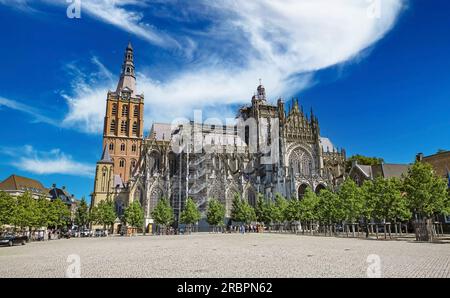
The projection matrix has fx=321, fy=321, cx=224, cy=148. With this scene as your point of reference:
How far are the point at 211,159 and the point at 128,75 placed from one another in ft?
113

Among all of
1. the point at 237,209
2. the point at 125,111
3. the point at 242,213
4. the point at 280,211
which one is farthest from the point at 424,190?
the point at 125,111

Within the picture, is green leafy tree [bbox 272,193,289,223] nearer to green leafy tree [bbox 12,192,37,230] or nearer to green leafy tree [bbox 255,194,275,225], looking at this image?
green leafy tree [bbox 255,194,275,225]

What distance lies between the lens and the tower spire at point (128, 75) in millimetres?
81938

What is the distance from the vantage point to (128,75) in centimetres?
8431

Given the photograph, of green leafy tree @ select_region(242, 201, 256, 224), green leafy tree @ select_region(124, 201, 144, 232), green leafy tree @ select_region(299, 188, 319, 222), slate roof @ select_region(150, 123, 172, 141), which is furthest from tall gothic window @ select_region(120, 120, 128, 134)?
green leafy tree @ select_region(299, 188, 319, 222)

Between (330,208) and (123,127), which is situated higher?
(123,127)

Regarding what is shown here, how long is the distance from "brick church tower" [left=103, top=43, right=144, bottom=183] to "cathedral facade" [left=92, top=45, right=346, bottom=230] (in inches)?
9.2

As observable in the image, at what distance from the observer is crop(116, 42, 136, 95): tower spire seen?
269ft

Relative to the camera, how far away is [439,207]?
27.3 meters

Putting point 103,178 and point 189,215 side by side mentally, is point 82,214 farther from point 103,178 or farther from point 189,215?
point 189,215

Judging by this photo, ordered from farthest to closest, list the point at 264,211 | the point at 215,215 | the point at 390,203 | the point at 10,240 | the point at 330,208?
the point at 264,211
the point at 215,215
the point at 330,208
the point at 390,203
the point at 10,240

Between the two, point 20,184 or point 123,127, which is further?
point 123,127

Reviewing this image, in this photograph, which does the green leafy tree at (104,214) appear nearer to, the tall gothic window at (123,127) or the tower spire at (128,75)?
the tall gothic window at (123,127)

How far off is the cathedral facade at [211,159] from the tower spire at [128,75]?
25 centimetres
